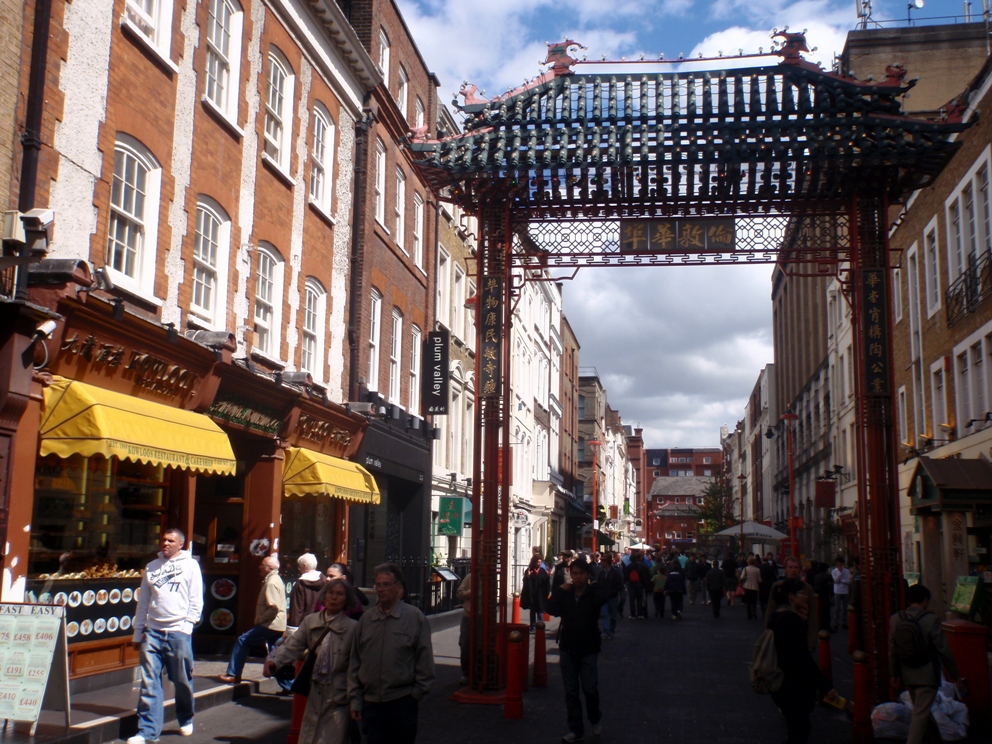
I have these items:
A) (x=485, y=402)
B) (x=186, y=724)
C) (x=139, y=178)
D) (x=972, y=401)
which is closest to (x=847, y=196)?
(x=485, y=402)

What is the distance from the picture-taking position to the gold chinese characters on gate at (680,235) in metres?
13.0

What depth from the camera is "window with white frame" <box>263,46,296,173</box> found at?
17078 millimetres

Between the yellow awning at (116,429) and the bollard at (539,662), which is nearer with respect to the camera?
the yellow awning at (116,429)

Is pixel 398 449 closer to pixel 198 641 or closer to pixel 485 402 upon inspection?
pixel 198 641

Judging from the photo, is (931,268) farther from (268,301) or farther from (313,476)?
(268,301)

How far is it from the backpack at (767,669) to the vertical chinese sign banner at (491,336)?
203 inches

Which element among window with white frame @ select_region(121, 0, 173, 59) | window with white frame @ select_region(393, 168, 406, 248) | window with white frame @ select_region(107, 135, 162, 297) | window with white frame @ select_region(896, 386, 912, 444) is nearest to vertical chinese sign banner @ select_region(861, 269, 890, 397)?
window with white frame @ select_region(107, 135, 162, 297)

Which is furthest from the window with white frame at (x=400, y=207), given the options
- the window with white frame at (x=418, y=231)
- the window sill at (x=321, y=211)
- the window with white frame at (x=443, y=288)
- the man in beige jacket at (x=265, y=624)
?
the man in beige jacket at (x=265, y=624)

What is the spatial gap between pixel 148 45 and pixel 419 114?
1424 centimetres

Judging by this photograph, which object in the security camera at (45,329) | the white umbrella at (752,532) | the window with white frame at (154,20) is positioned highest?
the window with white frame at (154,20)

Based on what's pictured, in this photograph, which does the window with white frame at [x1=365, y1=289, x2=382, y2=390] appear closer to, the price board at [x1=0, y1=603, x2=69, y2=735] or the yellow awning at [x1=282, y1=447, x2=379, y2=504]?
the yellow awning at [x1=282, y1=447, x2=379, y2=504]

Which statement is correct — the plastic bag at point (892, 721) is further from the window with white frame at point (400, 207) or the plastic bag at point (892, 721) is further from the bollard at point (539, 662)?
the window with white frame at point (400, 207)

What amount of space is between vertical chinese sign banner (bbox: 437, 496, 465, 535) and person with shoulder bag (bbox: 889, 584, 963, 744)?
674 inches

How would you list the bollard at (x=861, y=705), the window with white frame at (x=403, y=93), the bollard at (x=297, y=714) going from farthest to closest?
1. the window with white frame at (x=403, y=93)
2. the bollard at (x=861, y=705)
3. the bollard at (x=297, y=714)
